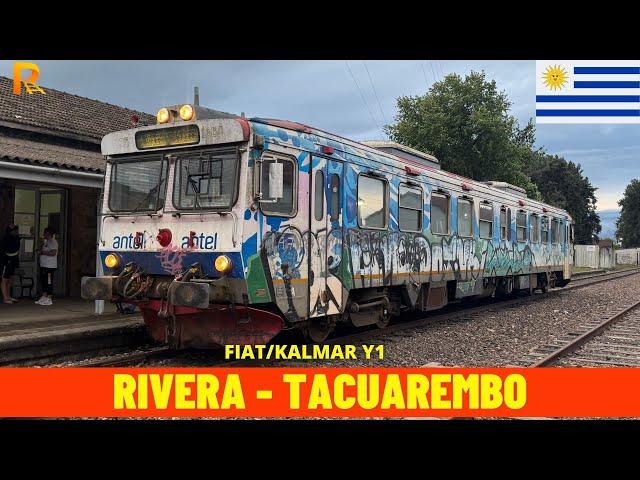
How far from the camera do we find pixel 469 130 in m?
30.3

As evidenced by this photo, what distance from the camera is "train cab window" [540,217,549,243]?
58.9 ft

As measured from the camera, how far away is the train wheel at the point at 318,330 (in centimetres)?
841

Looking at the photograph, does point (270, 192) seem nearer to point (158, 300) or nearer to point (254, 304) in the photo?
point (254, 304)

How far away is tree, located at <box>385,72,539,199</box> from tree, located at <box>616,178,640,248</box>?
63.3 metres

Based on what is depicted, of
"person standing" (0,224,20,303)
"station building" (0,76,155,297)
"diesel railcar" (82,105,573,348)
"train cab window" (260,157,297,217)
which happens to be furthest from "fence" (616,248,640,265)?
"train cab window" (260,157,297,217)

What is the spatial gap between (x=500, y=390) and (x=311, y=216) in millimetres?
3613

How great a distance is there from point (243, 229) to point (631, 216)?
3673 inches

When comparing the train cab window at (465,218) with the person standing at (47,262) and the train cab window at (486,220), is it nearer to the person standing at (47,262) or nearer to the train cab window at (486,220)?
the train cab window at (486,220)

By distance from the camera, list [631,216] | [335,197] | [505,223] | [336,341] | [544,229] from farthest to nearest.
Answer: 1. [631,216]
2. [544,229]
3. [505,223]
4. [336,341]
5. [335,197]

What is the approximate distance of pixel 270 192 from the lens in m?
6.97

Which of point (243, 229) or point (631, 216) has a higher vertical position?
point (631, 216)

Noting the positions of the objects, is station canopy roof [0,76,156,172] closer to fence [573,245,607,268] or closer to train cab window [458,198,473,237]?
train cab window [458,198,473,237]

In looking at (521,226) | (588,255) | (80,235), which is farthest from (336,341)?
(588,255)

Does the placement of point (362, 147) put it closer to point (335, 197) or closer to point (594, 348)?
point (335, 197)
